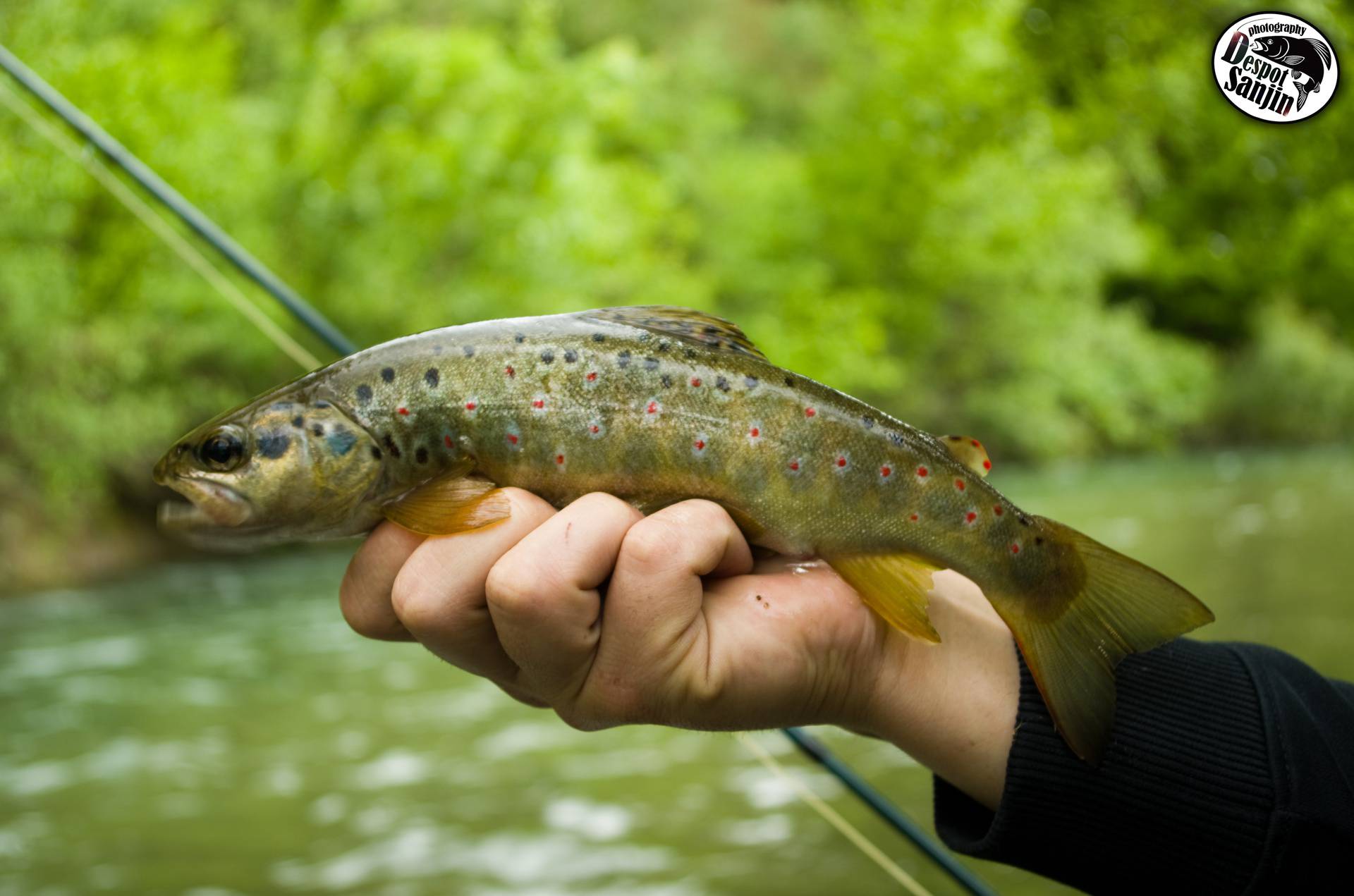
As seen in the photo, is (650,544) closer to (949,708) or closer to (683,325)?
(683,325)

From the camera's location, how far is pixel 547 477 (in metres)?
1.91

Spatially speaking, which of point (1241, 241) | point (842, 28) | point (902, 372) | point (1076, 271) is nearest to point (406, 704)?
point (1241, 241)

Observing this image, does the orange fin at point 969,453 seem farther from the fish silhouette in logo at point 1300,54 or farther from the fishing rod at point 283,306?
the fish silhouette in logo at point 1300,54

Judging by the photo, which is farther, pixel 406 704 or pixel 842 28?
pixel 842 28

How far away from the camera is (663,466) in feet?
6.17

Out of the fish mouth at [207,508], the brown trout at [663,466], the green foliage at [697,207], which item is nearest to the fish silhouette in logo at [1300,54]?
the brown trout at [663,466]

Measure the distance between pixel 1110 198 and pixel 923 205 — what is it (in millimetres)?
5666

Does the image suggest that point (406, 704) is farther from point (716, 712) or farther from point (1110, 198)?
point (1110, 198)

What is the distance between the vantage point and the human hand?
1.70 m

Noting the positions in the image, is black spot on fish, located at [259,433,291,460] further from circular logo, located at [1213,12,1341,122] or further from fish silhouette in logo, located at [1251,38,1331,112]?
fish silhouette in logo, located at [1251,38,1331,112]

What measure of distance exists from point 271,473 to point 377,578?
23cm

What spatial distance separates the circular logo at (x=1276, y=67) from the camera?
4520 millimetres

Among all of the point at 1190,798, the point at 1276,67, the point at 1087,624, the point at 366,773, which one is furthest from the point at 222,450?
the point at 366,773

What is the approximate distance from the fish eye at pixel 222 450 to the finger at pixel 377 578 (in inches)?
9.2
